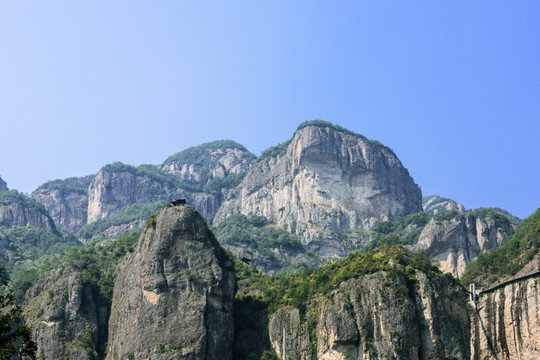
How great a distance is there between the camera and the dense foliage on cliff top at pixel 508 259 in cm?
8950

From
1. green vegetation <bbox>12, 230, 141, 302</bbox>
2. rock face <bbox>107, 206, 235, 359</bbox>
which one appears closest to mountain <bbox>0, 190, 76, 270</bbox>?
green vegetation <bbox>12, 230, 141, 302</bbox>

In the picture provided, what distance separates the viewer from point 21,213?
180875 millimetres

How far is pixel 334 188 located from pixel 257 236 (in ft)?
78.2

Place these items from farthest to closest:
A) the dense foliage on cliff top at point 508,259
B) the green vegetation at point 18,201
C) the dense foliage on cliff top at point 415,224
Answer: the green vegetation at point 18,201 < the dense foliage on cliff top at point 415,224 < the dense foliage on cliff top at point 508,259

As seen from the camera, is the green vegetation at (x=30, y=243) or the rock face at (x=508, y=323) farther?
the green vegetation at (x=30, y=243)

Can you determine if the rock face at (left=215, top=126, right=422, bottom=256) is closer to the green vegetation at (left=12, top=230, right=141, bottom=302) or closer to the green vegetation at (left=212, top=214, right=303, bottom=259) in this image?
the green vegetation at (left=212, top=214, right=303, bottom=259)

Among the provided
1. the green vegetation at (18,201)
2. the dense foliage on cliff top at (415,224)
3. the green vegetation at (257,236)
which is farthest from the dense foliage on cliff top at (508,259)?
the green vegetation at (18,201)

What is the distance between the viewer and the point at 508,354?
2980 inches

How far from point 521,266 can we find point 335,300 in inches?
994

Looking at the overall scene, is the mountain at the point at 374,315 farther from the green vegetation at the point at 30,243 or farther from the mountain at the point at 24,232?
the green vegetation at the point at 30,243

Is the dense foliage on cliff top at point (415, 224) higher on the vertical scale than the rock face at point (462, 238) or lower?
higher

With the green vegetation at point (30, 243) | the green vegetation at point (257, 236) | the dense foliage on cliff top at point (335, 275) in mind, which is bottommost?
the dense foliage on cliff top at point (335, 275)

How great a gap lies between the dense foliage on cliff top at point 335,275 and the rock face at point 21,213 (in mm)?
99465

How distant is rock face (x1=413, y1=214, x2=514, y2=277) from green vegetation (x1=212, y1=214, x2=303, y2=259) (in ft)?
115
